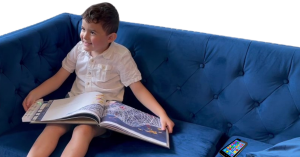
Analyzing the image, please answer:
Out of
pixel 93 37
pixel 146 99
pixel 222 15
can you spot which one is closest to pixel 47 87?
pixel 93 37

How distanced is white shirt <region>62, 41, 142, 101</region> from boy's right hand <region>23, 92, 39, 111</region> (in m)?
0.20

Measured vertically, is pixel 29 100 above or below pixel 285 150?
below

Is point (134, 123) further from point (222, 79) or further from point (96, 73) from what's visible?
point (222, 79)

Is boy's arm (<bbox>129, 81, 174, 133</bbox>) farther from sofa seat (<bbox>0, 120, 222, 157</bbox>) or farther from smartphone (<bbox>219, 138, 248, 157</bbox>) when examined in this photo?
smartphone (<bbox>219, 138, 248, 157</bbox>)

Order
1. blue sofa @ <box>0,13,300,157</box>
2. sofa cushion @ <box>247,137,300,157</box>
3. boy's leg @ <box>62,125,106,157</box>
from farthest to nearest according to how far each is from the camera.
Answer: blue sofa @ <box>0,13,300,157</box> → boy's leg @ <box>62,125,106,157</box> → sofa cushion @ <box>247,137,300,157</box>

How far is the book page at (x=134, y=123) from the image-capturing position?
52.9 inches

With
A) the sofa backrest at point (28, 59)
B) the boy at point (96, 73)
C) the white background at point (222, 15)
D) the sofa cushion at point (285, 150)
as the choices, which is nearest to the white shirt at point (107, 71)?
the boy at point (96, 73)

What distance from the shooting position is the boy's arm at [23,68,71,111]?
1.52 meters

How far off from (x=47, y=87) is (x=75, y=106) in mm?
243

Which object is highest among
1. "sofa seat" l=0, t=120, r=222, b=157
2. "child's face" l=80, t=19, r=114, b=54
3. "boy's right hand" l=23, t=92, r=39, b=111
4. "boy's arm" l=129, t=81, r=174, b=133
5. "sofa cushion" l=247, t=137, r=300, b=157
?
"child's face" l=80, t=19, r=114, b=54

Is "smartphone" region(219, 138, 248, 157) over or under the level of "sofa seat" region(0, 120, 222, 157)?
over

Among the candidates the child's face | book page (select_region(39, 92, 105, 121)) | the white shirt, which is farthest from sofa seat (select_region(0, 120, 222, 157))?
the child's face

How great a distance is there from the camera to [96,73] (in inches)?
61.5

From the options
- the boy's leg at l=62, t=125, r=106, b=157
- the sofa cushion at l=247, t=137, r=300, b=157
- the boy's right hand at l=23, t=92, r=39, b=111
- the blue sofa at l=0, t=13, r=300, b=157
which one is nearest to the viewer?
the sofa cushion at l=247, t=137, r=300, b=157
